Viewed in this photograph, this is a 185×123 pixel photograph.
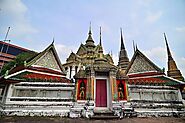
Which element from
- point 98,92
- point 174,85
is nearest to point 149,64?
point 174,85

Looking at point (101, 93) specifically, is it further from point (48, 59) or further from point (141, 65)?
point (48, 59)

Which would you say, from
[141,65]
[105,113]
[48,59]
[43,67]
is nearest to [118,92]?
[105,113]

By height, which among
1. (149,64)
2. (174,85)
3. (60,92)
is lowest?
(60,92)

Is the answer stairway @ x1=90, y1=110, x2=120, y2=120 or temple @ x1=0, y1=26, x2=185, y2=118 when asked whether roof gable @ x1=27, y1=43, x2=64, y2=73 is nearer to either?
temple @ x1=0, y1=26, x2=185, y2=118

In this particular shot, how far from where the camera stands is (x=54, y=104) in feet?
29.2

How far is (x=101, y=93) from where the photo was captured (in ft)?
32.6

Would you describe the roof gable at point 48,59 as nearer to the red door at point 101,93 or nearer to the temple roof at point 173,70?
the red door at point 101,93

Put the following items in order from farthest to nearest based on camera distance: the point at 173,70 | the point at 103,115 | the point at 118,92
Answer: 1. the point at 173,70
2. the point at 118,92
3. the point at 103,115

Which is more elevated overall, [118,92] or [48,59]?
[48,59]

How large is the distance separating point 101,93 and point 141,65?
7205mm

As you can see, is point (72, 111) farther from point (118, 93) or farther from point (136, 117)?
point (136, 117)

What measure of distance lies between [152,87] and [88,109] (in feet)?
18.0

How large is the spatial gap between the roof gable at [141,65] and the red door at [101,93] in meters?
6.31

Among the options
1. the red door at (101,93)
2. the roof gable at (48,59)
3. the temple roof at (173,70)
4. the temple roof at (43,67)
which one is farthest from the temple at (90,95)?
the temple roof at (173,70)
